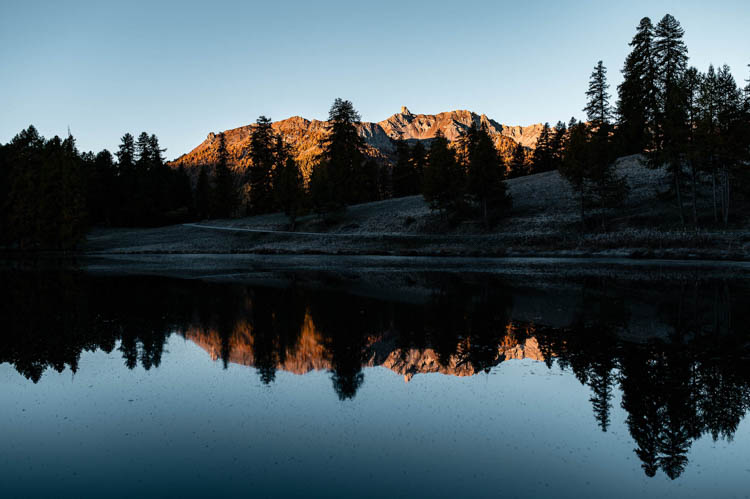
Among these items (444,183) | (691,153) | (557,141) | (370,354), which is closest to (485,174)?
(444,183)

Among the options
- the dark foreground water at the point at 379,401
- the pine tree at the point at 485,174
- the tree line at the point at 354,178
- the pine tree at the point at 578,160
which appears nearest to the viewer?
the dark foreground water at the point at 379,401

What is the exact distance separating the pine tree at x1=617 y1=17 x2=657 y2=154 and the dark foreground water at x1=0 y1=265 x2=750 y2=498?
189 feet

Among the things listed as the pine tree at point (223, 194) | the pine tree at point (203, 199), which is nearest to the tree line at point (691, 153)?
the pine tree at point (223, 194)

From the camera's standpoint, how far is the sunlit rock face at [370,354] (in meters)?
9.52

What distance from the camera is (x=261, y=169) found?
9144 centimetres

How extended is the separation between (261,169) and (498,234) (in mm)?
55869

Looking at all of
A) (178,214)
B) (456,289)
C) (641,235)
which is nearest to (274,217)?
(178,214)

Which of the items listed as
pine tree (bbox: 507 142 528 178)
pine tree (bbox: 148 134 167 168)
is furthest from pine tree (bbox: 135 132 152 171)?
pine tree (bbox: 507 142 528 178)

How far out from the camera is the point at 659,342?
1121cm

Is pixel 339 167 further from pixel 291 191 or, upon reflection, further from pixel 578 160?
pixel 578 160

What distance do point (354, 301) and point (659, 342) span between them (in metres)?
10.1

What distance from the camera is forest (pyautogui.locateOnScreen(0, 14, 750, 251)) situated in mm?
40438

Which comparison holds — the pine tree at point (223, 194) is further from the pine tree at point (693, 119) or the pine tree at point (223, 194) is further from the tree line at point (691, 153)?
the pine tree at point (693, 119)

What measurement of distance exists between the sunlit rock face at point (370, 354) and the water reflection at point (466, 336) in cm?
4
